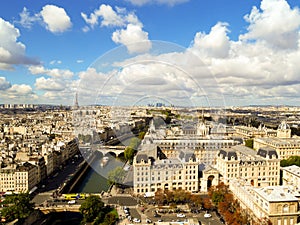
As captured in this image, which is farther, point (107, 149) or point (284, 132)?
point (284, 132)

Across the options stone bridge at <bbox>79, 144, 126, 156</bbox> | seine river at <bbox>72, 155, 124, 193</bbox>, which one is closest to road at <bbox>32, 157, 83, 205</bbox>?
seine river at <bbox>72, 155, 124, 193</bbox>

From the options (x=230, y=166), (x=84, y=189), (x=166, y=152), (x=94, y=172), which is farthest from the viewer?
(x=94, y=172)

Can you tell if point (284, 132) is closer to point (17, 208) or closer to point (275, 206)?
point (275, 206)

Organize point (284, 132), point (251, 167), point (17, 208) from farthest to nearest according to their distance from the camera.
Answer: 1. point (284, 132)
2. point (251, 167)
3. point (17, 208)

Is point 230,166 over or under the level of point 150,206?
over

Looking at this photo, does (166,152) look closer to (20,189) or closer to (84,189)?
(84,189)

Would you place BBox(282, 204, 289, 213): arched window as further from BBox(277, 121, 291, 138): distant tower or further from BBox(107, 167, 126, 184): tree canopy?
BBox(277, 121, 291, 138): distant tower

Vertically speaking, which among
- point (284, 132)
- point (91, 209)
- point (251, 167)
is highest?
point (284, 132)

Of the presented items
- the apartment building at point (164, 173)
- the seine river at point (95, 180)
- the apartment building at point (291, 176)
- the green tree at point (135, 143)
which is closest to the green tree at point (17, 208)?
the apartment building at point (164, 173)

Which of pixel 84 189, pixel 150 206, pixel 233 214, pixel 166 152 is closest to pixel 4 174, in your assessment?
pixel 84 189

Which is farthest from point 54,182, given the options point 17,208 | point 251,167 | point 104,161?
point 251,167
